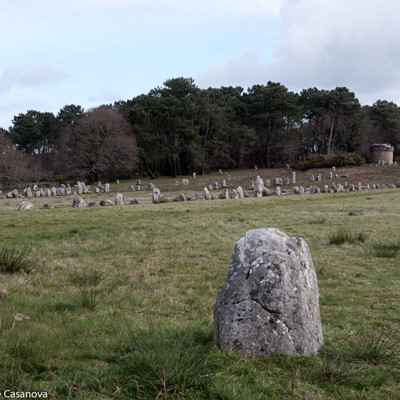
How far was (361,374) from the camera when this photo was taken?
4000 millimetres

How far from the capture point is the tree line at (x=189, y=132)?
50.5 metres

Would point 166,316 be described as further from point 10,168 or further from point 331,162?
point 331,162

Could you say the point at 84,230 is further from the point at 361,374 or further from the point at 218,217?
the point at 361,374

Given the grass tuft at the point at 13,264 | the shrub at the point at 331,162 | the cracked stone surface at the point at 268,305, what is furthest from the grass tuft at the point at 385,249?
the shrub at the point at 331,162

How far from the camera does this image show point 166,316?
629cm

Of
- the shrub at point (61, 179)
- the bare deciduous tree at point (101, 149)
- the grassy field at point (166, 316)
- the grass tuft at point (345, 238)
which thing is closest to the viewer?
the grassy field at point (166, 316)

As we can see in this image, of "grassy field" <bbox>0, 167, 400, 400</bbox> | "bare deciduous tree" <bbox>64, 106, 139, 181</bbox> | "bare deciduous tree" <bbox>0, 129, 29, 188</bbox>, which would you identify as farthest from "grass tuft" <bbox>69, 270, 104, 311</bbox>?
"bare deciduous tree" <bbox>64, 106, 139, 181</bbox>

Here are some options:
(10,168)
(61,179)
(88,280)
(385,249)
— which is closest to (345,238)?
(385,249)

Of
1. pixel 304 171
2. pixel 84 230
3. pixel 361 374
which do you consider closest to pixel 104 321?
pixel 361 374

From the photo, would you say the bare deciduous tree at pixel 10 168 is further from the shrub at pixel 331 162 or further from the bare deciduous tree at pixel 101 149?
the shrub at pixel 331 162

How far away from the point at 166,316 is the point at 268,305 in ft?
8.06

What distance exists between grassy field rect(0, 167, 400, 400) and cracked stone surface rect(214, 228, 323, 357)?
0.18 meters

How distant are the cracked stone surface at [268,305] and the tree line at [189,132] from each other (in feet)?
151

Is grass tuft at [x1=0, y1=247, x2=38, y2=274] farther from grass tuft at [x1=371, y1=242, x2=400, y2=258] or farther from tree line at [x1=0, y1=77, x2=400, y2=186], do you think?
tree line at [x1=0, y1=77, x2=400, y2=186]
